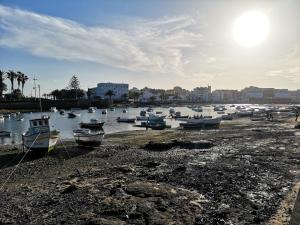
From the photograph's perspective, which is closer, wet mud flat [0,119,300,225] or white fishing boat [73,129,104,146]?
wet mud flat [0,119,300,225]

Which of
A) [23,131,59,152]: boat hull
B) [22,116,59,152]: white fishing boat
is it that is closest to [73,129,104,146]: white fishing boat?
[22,116,59,152]: white fishing boat

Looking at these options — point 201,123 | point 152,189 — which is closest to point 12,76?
point 201,123

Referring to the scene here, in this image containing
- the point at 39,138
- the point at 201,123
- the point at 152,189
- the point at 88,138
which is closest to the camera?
the point at 152,189

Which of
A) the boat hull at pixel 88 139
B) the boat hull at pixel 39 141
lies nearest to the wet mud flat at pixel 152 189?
the boat hull at pixel 39 141

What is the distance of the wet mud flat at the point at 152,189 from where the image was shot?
14570mm

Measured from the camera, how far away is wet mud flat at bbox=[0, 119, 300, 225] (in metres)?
14.6

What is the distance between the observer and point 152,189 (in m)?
18.0

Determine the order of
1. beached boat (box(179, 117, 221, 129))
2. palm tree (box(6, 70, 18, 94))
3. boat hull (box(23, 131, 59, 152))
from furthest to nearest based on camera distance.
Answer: palm tree (box(6, 70, 18, 94)) < beached boat (box(179, 117, 221, 129)) < boat hull (box(23, 131, 59, 152))

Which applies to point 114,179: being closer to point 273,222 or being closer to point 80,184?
point 80,184

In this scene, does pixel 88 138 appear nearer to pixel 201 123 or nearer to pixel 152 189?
pixel 152 189

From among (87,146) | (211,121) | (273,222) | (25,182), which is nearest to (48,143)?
(87,146)

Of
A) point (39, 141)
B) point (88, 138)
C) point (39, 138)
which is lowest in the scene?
point (88, 138)

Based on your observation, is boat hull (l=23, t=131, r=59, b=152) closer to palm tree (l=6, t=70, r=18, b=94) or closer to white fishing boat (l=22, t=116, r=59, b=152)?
white fishing boat (l=22, t=116, r=59, b=152)

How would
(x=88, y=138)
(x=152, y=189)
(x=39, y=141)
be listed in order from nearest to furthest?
(x=152, y=189) → (x=39, y=141) → (x=88, y=138)
